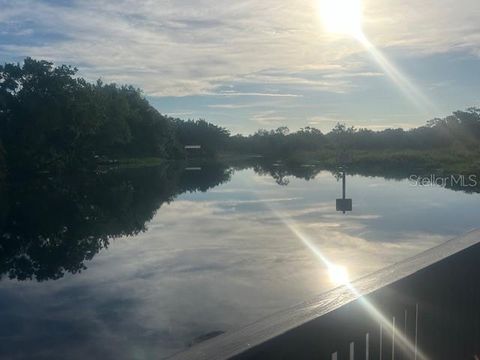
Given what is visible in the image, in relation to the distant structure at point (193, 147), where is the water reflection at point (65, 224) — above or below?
below

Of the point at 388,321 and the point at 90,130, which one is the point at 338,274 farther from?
the point at 90,130

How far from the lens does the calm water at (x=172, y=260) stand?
853 cm

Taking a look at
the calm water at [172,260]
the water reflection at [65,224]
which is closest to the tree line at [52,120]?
the water reflection at [65,224]

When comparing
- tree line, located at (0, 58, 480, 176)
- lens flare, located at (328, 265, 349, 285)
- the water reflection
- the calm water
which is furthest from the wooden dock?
tree line, located at (0, 58, 480, 176)

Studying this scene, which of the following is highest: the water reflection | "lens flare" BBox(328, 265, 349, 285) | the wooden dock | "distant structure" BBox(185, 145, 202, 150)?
"distant structure" BBox(185, 145, 202, 150)

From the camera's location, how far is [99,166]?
7475cm

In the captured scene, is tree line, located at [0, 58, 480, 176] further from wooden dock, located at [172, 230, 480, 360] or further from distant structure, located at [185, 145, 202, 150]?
wooden dock, located at [172, 230, 480, 360]

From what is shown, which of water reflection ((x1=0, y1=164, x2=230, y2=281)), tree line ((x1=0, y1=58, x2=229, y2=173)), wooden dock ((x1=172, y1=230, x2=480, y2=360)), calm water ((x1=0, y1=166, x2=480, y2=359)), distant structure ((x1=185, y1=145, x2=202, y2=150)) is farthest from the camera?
distant structure ((x1=185, y1=145, x2=202, y2=150))

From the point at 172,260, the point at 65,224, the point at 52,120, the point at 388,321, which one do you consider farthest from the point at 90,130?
the point at 388,321

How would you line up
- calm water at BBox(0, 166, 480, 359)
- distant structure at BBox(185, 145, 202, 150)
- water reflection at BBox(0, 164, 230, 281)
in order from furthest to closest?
distant structure at BBox(185, 145, 202, 150), water reflection at BBox(0, 164, 230, 281), calm water at BBox(0, 166, 480, 359)

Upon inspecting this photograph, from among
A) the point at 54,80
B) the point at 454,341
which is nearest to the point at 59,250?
the point at 454,341

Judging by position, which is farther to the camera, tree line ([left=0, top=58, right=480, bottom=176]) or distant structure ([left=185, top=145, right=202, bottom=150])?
distant structure ([left=185, top=145, right=202, bottom=150])

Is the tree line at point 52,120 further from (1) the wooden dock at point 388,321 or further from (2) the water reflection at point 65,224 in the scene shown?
(1) the wooden dock at point 388,321

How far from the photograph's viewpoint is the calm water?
8531 mm
